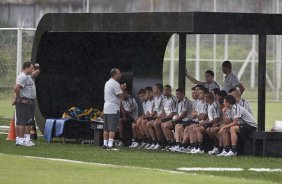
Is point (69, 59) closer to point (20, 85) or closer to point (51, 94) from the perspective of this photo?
point (51, 94)

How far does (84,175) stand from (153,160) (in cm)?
424

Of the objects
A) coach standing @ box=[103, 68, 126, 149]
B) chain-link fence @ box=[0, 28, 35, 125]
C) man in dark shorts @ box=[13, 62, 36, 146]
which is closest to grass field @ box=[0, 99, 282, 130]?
chain-link fence @ box=[0, 28, 35, 125]

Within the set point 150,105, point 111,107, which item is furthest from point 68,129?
point 111,107

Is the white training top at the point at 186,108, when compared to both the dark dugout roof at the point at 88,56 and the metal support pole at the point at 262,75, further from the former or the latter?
the metal support pole at the point at 262,75

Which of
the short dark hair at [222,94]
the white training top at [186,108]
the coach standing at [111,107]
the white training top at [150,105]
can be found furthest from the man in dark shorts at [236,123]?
the white training top at [150,105]

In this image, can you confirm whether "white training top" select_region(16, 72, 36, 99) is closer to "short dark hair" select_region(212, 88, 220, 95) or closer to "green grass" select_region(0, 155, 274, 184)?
"short dark hair" select_region(212, 88, 220, 95)

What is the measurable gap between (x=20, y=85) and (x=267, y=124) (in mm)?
14385

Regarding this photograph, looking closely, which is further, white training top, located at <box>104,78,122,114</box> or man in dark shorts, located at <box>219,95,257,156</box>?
white training top, located at <box>104,78,122,114</box>

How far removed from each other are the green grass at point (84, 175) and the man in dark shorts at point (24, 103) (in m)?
5.53

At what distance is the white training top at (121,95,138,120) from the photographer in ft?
106

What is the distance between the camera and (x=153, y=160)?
88.7ft

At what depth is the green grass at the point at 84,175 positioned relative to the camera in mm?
21984

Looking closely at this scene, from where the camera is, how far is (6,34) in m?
48.4

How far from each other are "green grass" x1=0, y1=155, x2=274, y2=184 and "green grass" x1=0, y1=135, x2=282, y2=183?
2 centimetres
